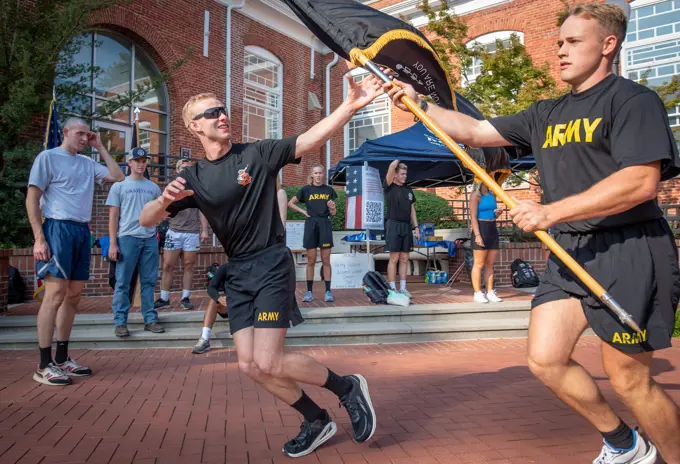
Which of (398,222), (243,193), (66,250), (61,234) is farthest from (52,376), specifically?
(398,222)

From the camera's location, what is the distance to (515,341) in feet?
21.9

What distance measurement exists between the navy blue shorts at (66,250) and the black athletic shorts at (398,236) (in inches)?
186

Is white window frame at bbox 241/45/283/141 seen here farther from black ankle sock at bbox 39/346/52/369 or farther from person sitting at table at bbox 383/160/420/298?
black ankle sock at bbox 39/346/52/369

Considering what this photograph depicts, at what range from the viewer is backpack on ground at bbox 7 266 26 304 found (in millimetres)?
8406

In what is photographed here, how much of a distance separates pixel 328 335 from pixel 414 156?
12.7 feet

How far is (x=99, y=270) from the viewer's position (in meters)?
9.13

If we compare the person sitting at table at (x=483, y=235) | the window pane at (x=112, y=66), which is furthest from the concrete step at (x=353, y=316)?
the window pane at (x=112, y=66)

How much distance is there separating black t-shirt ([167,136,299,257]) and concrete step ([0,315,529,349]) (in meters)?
3.47

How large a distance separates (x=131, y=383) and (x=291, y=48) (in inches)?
663

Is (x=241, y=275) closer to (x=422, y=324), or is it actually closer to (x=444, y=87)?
(x=444, y=87)

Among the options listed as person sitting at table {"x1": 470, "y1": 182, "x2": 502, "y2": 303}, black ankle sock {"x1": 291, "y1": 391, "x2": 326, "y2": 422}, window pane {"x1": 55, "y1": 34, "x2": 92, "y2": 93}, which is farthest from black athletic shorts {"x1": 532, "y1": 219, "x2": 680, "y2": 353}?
window pane {"x1": 55, "y1": 34, "x2": 92, "y2": 93}

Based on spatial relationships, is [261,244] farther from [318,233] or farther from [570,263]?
[318,233]


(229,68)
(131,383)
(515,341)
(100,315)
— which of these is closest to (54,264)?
(131,383)

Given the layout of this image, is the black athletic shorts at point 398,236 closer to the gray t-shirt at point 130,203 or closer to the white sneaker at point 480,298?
the white sneaker at point 480,298
